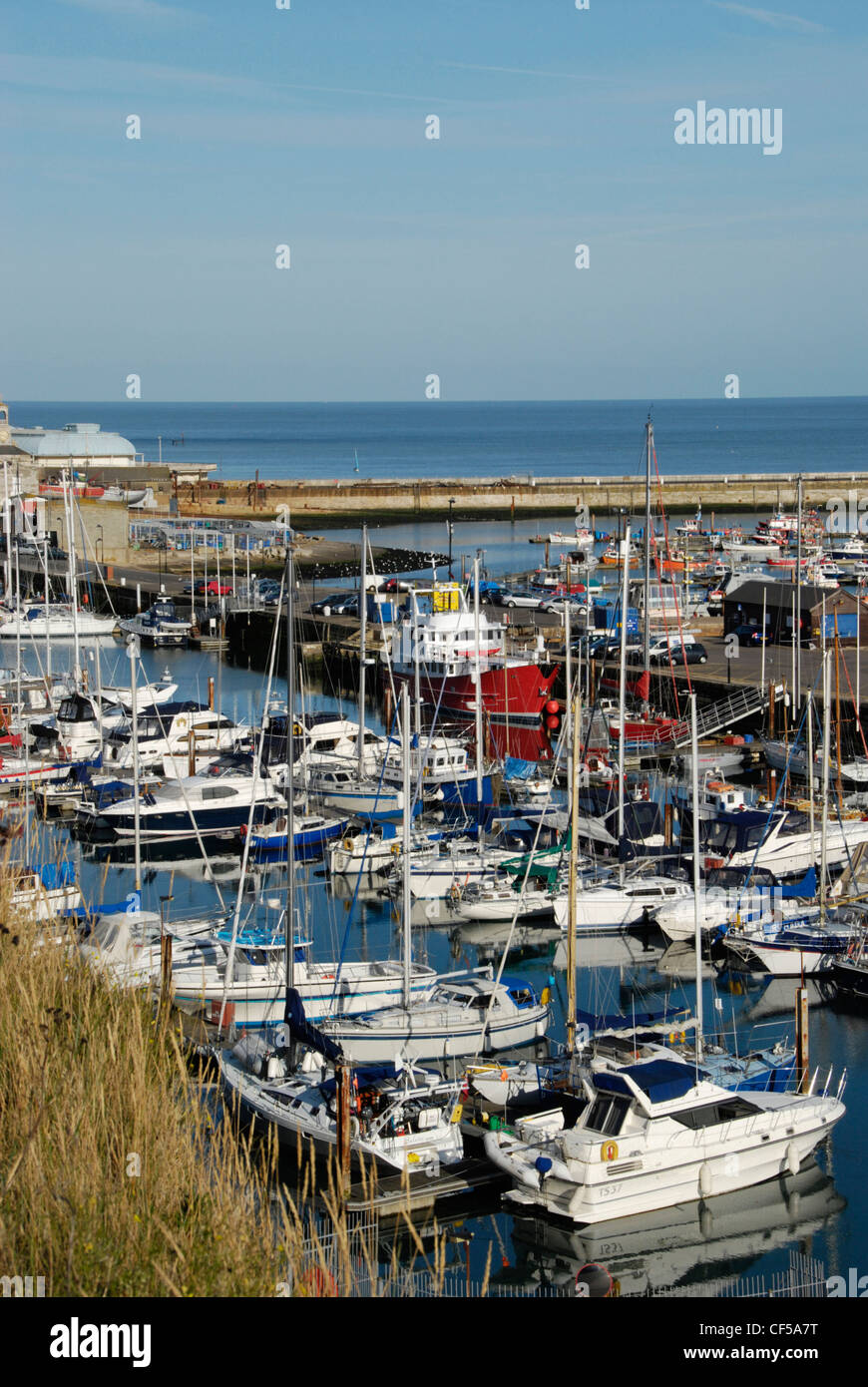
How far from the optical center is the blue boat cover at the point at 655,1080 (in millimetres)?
13602

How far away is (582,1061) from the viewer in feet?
49.6

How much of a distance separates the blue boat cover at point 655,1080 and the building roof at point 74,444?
84.3 metres

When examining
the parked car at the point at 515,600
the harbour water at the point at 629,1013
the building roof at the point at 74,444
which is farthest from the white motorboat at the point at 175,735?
the building roof at the point at 74,444

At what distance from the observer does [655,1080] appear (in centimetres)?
1377

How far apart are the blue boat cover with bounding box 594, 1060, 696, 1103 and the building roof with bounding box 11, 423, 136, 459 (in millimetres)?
84256

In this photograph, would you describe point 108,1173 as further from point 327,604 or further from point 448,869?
point 327,604

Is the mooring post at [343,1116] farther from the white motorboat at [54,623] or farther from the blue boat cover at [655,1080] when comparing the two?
the white motorboat at [54,623]

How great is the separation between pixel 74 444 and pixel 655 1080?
8802cm

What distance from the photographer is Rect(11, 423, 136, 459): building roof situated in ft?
313

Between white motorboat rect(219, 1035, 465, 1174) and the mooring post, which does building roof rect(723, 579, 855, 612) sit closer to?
white motorboat rect(219, 1035, 465, 1174)

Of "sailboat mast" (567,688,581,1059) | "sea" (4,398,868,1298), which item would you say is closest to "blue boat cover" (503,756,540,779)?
"sea" (4,398,868,1298)

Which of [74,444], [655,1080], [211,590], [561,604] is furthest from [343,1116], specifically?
[74,444]

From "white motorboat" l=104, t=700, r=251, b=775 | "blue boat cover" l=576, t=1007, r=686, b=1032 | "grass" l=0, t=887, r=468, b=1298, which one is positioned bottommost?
"blue boat cover" l=576, t=1007, r=686, b=1032
